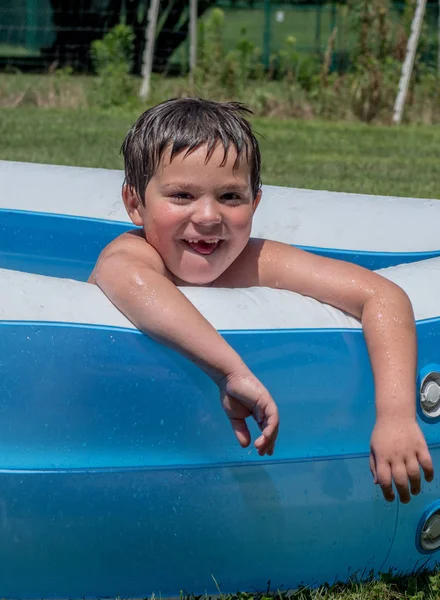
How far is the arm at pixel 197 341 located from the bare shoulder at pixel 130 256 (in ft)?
0.28

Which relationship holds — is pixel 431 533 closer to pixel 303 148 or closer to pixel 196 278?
pixel 196 278

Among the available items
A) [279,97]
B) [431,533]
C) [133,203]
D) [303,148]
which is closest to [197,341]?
[133,203]

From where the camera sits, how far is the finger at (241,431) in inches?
77.3

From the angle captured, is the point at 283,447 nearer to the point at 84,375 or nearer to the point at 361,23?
the point at 84,375

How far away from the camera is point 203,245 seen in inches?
91.2

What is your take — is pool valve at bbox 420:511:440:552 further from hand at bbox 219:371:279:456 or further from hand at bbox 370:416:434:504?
hand at bbox 219:371:279:456

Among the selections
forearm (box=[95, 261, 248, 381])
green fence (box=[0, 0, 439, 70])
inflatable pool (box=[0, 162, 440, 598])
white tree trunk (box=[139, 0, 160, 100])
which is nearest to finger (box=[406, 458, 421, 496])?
inflatable pool (box=[0, 162, 440, 598])

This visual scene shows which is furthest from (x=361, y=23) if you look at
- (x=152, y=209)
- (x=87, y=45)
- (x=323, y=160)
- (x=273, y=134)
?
(x=152, y=209)

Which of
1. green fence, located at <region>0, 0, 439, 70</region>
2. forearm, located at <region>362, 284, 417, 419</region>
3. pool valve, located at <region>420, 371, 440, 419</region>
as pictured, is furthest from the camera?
green fence, located at <region>0, 0, 439, 70</region>

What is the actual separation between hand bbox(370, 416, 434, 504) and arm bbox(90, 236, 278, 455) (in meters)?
0.21

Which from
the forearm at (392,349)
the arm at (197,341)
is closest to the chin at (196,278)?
the arm at (197,341)

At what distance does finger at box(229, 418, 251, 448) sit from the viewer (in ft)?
6.44

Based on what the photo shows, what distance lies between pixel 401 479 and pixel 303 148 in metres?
6.61

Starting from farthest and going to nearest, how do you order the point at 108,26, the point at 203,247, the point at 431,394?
the point at 108,26, the point at 203,247, the point at 431,394
